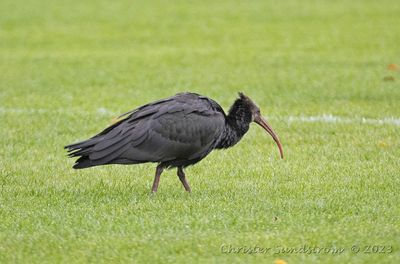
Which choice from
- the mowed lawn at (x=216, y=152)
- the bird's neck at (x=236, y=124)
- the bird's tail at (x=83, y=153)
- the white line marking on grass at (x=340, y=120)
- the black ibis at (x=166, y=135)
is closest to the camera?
the mowed lawn at (x=216, y=152)

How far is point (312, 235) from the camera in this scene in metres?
6.96

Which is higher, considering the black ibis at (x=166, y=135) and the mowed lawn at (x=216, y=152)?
the black ibis at (x=166, y=135)

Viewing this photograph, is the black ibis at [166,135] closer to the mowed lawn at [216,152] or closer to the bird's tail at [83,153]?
the bird's tail at [83,153]

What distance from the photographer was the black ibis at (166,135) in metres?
8.33

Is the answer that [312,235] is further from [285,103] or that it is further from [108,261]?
[285,103]

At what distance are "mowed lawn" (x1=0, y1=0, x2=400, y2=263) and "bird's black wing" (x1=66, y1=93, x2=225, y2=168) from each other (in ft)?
1.29

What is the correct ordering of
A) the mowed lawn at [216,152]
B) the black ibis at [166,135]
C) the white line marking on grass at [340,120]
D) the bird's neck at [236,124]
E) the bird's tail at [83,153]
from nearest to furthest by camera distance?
Answer: 1. the mowed lawn at [216,152]
2. the bird's tail at [83,153]
3. the black ibis at [166,135]
4. the bird's neck at [236,124]
5. the white line marking on grass at [340,120]

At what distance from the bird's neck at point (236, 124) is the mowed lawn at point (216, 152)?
1.40 ft

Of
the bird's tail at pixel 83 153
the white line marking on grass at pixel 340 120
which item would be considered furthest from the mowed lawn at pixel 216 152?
the bird's tail at pixel 83 153

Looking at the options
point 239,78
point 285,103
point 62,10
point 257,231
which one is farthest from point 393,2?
point 257,231

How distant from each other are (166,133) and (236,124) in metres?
0.81

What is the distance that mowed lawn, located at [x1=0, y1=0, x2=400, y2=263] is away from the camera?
272 inches

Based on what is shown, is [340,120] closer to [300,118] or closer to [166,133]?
[300,118]

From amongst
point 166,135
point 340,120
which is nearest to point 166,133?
point 166,135
